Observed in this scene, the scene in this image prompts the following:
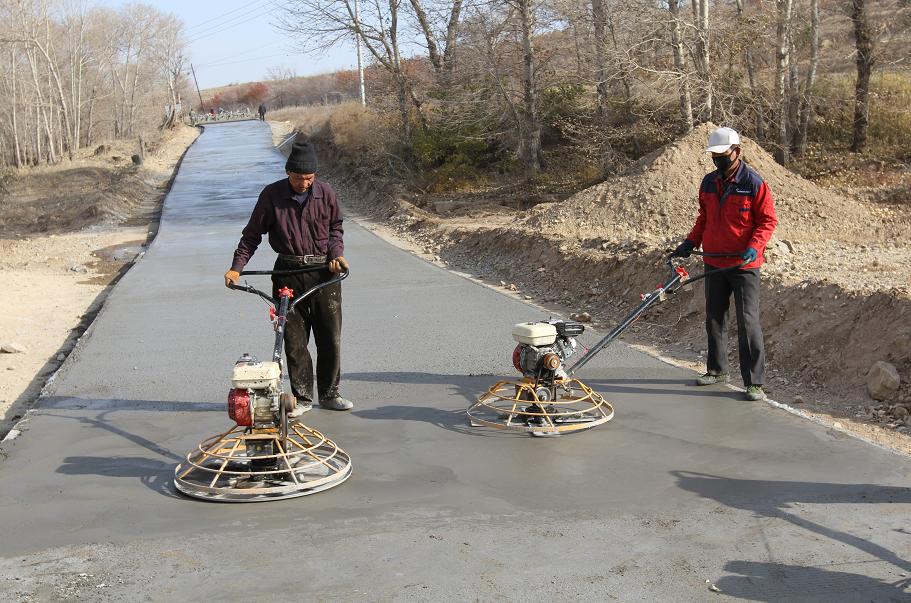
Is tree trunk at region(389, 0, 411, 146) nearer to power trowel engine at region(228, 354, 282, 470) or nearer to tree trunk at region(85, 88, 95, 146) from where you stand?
power trowel engine at region(228, 354, 282, 470)

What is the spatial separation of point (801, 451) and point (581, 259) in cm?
731

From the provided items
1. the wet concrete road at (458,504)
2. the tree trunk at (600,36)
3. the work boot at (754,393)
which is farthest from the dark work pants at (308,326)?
the tree trunk at (600,36)

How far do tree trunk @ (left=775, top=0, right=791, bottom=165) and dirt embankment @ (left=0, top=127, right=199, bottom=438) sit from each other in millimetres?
14761

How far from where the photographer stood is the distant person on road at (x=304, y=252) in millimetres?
6949

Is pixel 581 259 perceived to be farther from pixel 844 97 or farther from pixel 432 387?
pixel 844 97

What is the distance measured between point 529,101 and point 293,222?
687 inches

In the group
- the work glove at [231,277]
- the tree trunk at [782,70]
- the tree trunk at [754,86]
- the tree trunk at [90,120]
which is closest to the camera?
the work glove at [231,277]

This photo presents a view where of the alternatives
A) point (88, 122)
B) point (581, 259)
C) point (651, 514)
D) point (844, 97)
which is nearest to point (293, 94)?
point (88, 122)

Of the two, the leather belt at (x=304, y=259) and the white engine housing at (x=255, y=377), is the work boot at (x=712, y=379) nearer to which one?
the leather belt at (x=304, y=259)

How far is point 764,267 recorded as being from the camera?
431 inches

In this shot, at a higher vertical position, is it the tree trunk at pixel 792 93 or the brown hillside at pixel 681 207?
the tree trunk at pixel 792 93

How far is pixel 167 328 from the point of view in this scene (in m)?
11.0

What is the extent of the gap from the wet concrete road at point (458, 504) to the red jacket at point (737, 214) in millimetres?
1177

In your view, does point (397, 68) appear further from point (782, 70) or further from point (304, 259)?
point (304, 259)
